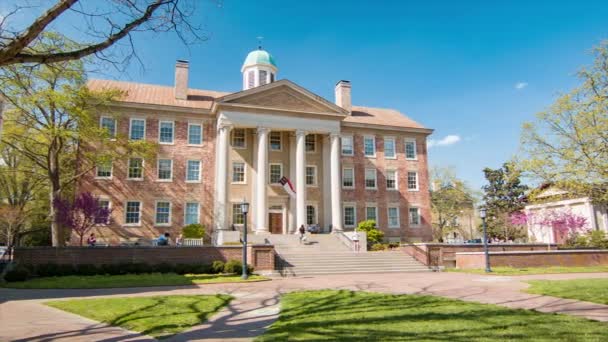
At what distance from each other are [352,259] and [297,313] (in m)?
16.0

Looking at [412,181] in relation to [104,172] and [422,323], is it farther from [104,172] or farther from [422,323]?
[422,323]

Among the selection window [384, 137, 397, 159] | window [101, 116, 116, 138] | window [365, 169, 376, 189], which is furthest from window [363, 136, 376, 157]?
window [101, 116, 116, 138]

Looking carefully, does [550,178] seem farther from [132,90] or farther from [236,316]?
[132,90]

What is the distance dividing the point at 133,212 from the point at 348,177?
1705cm

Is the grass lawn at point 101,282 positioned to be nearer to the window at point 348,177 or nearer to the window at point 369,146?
the window at point 348,177

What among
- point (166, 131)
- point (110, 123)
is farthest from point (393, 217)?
point (110, 123)

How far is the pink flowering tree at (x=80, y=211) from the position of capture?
79.3ft

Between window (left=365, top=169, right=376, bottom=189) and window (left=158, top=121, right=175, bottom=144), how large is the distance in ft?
53.2

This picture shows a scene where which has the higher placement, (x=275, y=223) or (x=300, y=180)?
(x=300, y=180)

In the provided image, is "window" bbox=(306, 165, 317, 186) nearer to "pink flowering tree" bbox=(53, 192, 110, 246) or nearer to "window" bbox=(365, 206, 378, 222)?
"window" bbox=(365, 206, 378, 222)

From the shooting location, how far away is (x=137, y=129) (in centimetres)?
3100

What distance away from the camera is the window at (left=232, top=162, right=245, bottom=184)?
3222cm

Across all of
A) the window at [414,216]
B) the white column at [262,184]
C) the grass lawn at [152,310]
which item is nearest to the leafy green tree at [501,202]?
the window at [414,216]

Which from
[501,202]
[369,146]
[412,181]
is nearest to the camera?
[369,146]
